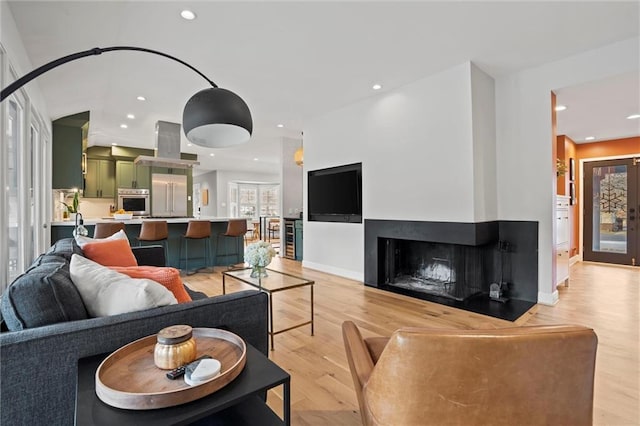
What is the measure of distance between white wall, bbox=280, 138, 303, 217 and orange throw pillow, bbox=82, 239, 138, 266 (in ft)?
15.4

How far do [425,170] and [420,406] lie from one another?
3.35 metres

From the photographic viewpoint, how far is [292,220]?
6.98 meters

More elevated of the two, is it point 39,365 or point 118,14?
point 118,14

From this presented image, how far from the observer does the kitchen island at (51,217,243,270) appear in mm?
4902

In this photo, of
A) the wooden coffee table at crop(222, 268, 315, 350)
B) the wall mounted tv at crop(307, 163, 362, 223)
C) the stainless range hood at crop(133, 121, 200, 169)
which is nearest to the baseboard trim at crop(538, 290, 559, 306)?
the wall mounted tv at crop(307, 163, 362, 223)

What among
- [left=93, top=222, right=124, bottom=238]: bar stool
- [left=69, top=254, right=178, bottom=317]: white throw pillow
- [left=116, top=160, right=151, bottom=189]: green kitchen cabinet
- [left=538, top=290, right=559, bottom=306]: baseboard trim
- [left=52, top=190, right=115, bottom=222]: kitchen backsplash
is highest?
[left=116, top=160, right=151, bottom=189]: green kitchen cabinet

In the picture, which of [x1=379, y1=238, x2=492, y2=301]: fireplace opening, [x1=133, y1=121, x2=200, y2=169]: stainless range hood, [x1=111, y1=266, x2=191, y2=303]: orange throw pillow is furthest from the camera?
[x1=133, y1=121, x2=200, y2=169]: stainless range hood

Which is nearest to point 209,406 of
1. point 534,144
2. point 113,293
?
point 113,293

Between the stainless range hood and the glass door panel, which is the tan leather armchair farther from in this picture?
the stainless range hood

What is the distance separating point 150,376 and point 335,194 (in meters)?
4.39

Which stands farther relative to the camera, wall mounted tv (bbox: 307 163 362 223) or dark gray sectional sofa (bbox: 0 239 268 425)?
wall mounted tv (bbox: 307 163 362 223)

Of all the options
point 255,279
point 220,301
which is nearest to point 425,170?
point 255,279

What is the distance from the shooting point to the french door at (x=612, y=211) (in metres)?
5.78

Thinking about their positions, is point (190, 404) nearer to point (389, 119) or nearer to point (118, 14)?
point (118, 14)
